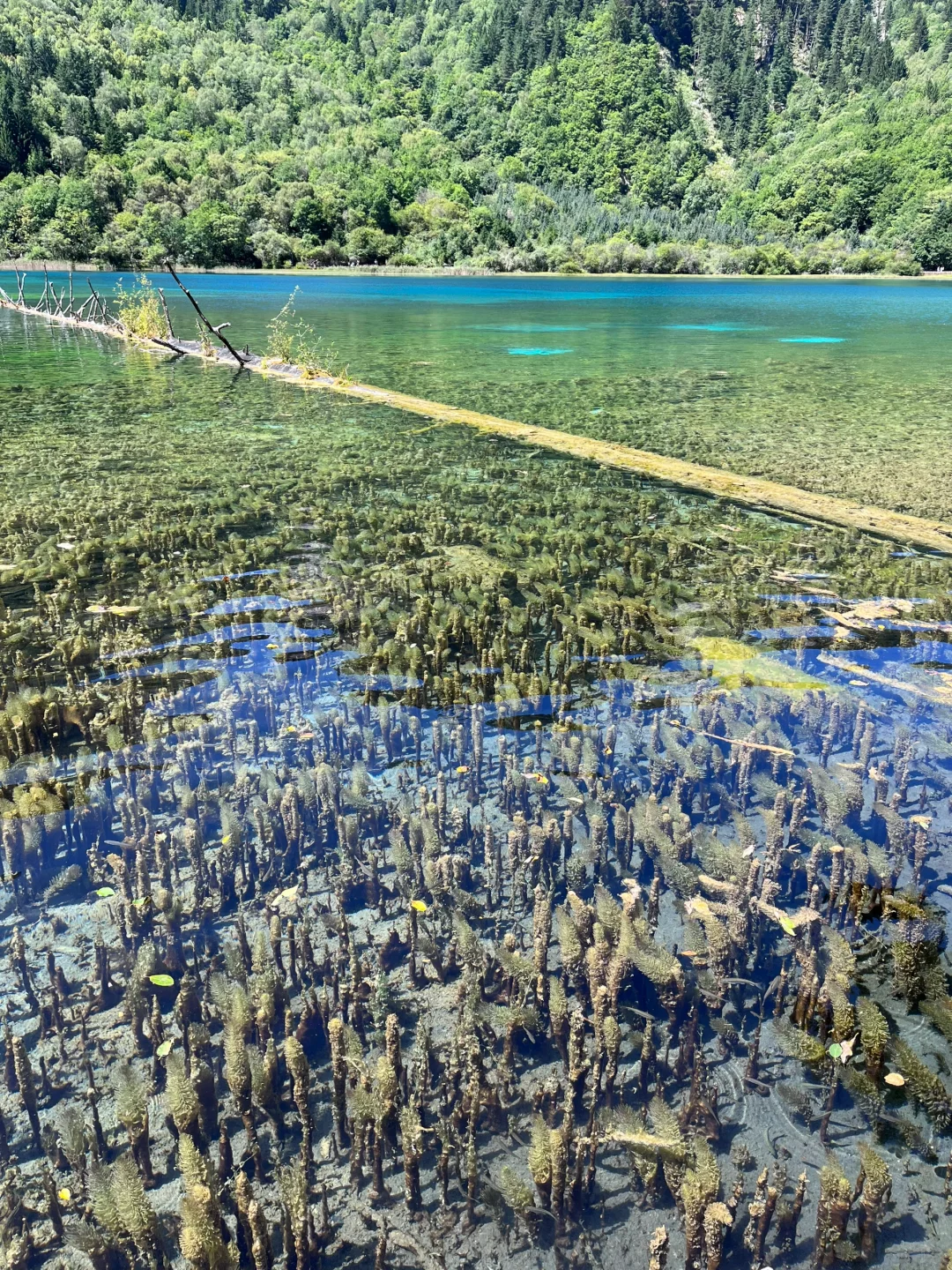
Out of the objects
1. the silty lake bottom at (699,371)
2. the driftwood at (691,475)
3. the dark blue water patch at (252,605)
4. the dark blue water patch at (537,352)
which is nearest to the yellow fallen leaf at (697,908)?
the driftwood at (691,475)

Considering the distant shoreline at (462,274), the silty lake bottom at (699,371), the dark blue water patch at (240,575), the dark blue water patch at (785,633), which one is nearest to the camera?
the dark blue water patch at (785,633)

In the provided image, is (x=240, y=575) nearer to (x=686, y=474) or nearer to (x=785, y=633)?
(x=785, y=633)

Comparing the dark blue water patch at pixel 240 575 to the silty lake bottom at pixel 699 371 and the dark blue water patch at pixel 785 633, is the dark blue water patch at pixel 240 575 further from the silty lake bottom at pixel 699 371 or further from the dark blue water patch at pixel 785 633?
the silty lake bottom at pixel 699 371

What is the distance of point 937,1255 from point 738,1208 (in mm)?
707

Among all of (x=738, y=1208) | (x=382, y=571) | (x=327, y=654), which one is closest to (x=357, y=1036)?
(x=738, y=1208)

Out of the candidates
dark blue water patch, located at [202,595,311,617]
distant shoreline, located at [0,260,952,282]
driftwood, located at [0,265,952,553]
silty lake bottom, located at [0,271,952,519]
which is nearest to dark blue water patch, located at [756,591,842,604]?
driftwood, located at [0,265,952,553]

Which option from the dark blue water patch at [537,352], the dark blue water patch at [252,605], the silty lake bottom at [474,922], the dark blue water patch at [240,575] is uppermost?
the dark blue water patch at [537,352]

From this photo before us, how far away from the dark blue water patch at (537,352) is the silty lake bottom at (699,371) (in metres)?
0.19

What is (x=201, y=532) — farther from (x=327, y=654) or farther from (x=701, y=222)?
(x=701, y=222)

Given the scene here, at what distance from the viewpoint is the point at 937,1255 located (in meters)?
3.29

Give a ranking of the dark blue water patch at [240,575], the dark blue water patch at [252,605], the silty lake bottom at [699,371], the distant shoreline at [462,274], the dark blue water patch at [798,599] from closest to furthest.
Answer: the dark blue water patch at [252,605], the dark blue water patch at [798,599], the dark blue water patch at [240,575], the silty lake bottom at [699,371], the distant shoreline at [462,274]

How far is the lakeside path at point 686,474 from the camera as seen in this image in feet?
40.1

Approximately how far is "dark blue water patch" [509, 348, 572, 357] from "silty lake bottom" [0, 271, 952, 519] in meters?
0.19

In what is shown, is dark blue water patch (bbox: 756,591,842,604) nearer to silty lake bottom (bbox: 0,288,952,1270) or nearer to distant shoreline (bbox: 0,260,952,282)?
silty lake bottom (bbox: 0,288,952,1270)
